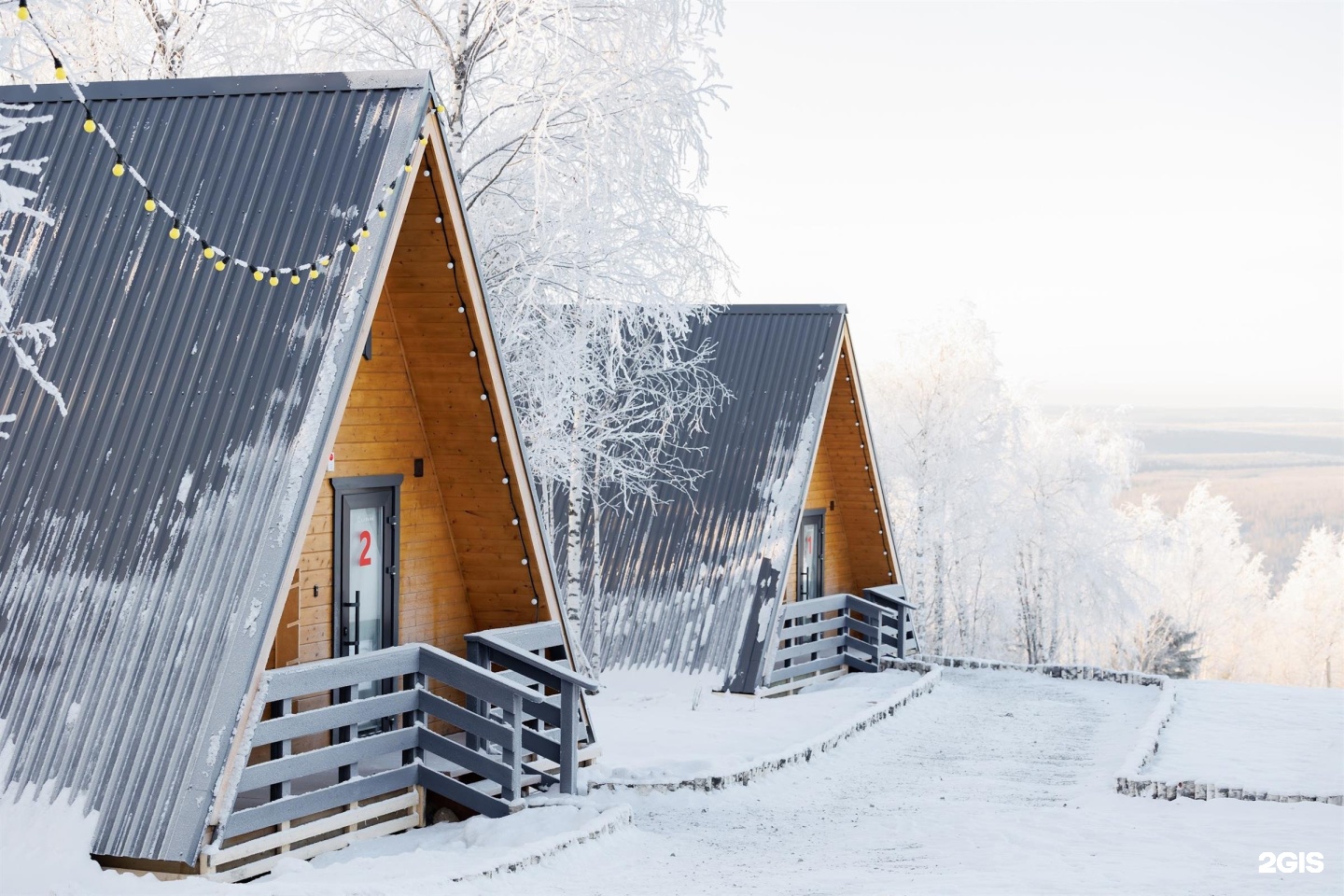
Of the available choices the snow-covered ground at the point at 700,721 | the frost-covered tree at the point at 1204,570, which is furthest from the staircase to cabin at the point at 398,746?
the frost-covered tree at the point at 1204,570

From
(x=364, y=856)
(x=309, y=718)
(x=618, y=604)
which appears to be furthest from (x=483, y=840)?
(x=618, y=604)

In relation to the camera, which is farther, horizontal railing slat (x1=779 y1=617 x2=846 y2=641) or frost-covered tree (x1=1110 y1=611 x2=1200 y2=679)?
frost-covered tree (x1=1110 y1=611 x2=1200 y2=679)

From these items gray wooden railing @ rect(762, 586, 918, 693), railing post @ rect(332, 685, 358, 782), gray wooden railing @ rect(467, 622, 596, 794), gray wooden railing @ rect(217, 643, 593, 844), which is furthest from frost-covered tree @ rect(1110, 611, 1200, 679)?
railing post @ rect(332, 685, 358, 782)

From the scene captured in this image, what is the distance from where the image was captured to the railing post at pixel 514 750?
28.6 ft

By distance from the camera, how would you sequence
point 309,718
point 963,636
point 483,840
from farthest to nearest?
1. point 963,636
2. point 483,840
3. point 309,718

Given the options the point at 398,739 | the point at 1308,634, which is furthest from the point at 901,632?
the point at 1308,634

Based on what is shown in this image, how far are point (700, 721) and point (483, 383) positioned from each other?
5644 millimetres

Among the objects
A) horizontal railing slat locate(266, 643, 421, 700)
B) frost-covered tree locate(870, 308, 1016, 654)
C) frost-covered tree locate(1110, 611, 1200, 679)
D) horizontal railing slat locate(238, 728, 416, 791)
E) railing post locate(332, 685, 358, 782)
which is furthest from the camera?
frost-covered tree locate(1110, 611, 1200, 679)

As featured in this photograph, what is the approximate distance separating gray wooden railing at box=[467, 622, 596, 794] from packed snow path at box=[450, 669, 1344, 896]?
805mm

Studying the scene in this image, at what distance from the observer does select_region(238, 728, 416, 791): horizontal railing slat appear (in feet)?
24.0

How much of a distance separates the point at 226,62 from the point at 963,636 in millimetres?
24532

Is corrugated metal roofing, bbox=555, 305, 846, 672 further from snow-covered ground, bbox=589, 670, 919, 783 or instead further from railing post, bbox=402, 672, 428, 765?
railing post, bbox=402, 672, 428, 765

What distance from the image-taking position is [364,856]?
25.7 feet

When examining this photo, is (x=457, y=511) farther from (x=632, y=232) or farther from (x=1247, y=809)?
(x=1247, y=809)
